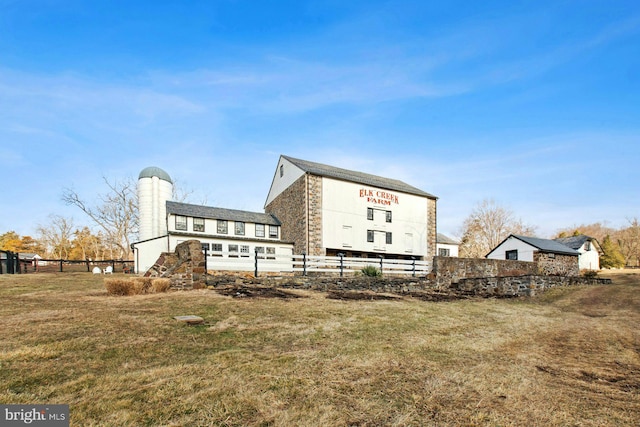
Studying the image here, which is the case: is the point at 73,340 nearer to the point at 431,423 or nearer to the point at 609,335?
the point at 431,423

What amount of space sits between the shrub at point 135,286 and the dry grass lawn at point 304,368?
4.59 feet

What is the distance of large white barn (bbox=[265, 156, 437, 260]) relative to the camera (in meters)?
27.1

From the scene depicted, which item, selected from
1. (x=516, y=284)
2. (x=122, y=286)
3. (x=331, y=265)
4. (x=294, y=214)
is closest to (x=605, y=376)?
(x=122, y=286)

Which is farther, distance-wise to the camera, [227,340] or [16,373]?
[227,340]

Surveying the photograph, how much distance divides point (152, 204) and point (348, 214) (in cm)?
1728

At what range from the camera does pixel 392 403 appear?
3553 millimetres

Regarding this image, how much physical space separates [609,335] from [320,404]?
25.6 ft

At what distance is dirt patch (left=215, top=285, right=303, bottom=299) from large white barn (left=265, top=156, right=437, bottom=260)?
13729 mm

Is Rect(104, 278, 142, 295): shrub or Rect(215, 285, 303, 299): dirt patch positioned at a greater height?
Rect(104, 278, 142, 295): shrub

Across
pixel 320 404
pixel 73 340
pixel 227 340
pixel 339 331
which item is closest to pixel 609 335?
pixel 339 331

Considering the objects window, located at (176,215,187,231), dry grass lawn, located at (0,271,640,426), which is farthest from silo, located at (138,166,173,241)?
dry grass lawn, located at (0,271,640,426)

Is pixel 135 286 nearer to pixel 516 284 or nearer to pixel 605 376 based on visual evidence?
pixel 605 376

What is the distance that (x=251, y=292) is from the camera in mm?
11727

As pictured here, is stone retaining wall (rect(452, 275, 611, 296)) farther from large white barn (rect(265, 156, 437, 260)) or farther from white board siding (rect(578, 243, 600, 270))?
white board siding (rect(578, 243, 600, 270))
